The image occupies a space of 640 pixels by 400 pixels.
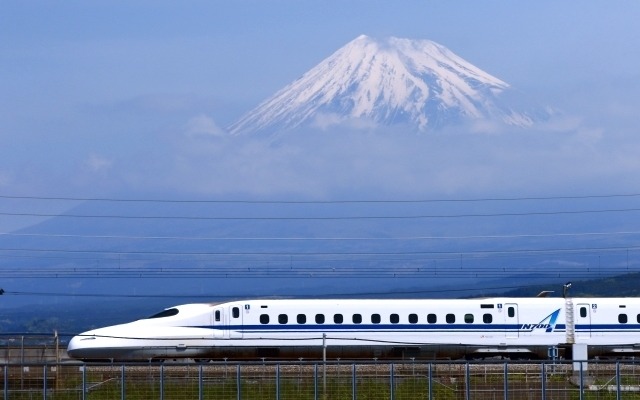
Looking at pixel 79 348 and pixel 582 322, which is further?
pixel 582 322

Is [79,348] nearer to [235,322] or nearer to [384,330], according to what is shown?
[235,322]

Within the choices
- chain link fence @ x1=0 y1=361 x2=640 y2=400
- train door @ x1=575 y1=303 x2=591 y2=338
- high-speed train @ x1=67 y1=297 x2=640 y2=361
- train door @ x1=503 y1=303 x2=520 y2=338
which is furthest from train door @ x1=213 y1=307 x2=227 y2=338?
chain link fence @ x1=0 y1=361 x2=640 y2=400

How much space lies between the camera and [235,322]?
243 ft

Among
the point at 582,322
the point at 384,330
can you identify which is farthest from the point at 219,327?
the point at 582,322

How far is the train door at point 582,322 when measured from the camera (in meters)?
74.3

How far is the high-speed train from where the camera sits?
73688mm

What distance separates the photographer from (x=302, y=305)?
74625 millimetres

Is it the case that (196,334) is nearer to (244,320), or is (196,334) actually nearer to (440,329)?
(244,320)

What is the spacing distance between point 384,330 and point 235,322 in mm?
7340

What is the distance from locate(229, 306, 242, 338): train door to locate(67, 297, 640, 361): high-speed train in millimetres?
49

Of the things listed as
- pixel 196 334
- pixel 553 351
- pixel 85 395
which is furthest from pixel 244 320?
pixel 85 395

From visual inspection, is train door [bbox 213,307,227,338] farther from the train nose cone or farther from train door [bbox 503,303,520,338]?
train door [bbox 503,303,520,338]

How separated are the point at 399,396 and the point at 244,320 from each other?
26.8 metres

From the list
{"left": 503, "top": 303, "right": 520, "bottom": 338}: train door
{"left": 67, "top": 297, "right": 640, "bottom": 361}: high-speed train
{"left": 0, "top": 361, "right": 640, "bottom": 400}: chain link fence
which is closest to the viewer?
{"left": 0, "top": 361, "right": 640, "bottom": 400}: chain link fence
